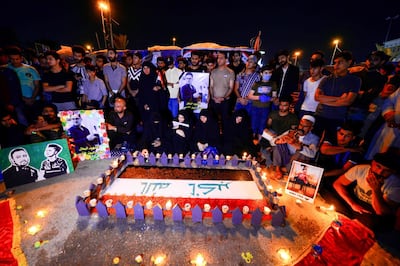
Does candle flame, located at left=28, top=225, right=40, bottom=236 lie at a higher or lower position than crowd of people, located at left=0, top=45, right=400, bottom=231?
lower

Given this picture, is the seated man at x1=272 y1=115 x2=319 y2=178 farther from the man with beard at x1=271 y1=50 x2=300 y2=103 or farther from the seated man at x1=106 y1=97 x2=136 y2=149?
the seated man at x1=106 y1=97 x2=136 y2=149

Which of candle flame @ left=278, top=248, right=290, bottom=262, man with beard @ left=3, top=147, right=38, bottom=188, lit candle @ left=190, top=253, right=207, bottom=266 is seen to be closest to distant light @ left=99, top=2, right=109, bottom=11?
man with beard @ left=3, top=147, right=38, bottom=188

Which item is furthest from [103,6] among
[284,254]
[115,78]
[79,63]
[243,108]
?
[284,254]

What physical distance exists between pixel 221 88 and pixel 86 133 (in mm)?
3417

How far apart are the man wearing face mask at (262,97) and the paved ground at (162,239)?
2470 mm

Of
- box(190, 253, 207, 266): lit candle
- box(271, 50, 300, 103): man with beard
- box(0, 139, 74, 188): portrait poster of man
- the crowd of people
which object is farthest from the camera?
box(271, 50, 300, 103): man with beard

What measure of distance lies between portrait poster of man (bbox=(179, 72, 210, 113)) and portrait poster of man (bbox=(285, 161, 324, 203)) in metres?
3.04

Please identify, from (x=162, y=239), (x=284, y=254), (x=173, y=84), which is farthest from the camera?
(x=173, y=84)

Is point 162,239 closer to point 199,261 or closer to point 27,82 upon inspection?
point 199,261

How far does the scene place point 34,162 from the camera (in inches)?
128

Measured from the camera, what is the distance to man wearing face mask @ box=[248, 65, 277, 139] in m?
4.50

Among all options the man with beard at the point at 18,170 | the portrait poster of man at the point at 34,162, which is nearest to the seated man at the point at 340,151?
the portrait poster of man at the point at 34,162

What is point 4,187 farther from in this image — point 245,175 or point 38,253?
point 245,175

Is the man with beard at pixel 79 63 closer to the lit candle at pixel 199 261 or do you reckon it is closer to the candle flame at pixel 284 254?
the lit candle at pixel 199 261
